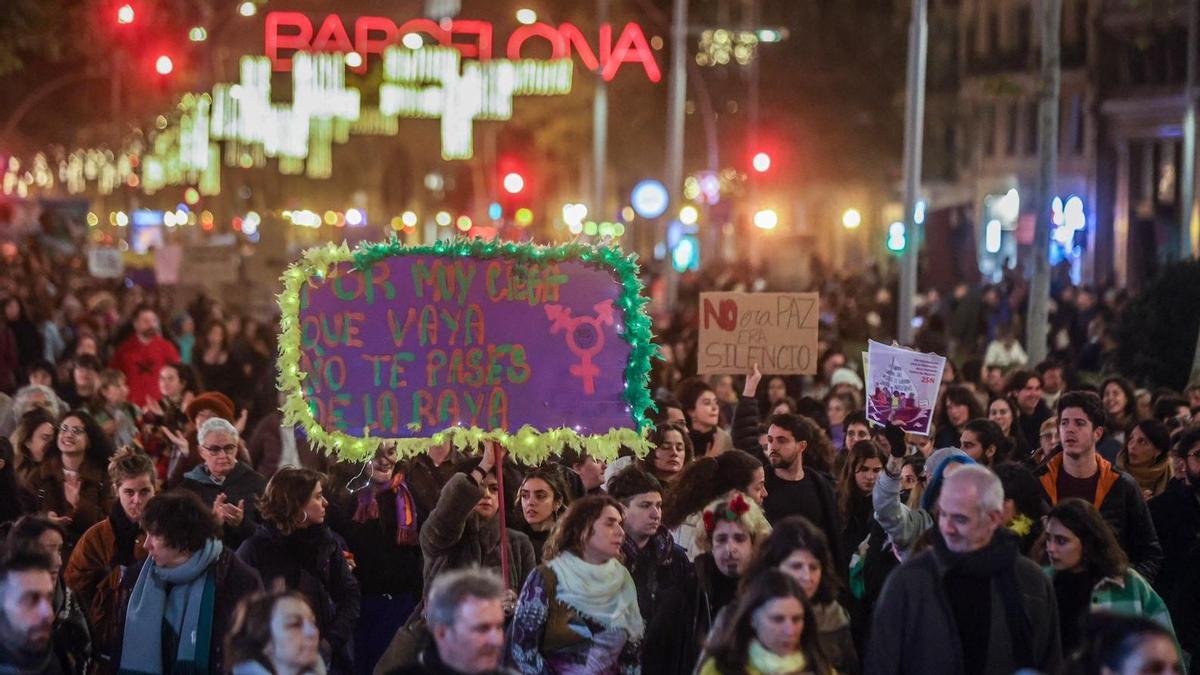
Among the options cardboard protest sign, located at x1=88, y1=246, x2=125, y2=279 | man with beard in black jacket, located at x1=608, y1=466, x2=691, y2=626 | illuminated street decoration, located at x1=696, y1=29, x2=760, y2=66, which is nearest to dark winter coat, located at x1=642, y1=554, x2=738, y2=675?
man with beard in black jacket, located at x1=608, y1=466, x2=691, y2=626

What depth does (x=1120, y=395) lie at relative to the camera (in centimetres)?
1385

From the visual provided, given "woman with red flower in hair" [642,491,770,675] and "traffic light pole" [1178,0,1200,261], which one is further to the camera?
"traffic light pole" [1178,0,1200,261]

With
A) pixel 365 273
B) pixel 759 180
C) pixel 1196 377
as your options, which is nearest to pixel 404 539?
pixel 365 273

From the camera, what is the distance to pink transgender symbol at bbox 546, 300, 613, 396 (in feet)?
29.1

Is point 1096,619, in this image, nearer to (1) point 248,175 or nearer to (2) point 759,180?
(2) point 759,180

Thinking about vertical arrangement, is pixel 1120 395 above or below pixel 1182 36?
below

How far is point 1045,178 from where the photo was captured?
72.6ft

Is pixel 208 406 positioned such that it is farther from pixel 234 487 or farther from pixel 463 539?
pixel 463 539

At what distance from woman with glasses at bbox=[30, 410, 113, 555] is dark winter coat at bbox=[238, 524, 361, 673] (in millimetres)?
2004

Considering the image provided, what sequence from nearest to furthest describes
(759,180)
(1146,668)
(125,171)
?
(1146,668), (759,180), (125,171)

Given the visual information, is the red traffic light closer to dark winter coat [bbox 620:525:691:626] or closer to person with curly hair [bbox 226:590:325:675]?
dark winter coat [bbox 620:525:691:626]

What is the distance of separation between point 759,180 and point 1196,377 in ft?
119

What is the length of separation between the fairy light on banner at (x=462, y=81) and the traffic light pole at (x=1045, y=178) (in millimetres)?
14580

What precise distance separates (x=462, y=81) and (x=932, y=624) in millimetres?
32002
